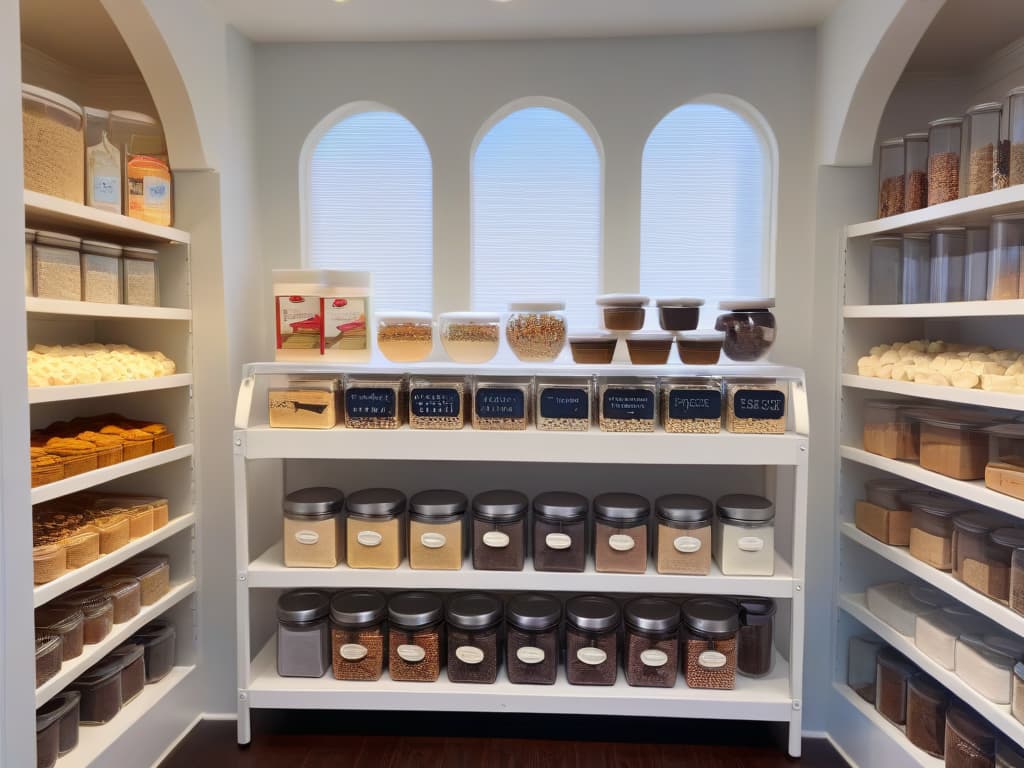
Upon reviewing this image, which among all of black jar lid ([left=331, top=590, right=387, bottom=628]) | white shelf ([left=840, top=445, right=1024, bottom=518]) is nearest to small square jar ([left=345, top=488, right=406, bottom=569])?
black jar lid ([left=331, top=590, right=387, bottom=628])

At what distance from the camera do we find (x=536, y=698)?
7.09 feet

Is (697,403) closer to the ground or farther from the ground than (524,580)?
farther from the ground

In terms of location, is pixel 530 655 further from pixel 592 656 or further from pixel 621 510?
pixel 621 510

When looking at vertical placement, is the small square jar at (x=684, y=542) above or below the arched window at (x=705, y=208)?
below

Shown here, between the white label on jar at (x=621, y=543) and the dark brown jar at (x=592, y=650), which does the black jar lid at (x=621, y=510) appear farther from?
the dark brown jar at (x=592, y=650)

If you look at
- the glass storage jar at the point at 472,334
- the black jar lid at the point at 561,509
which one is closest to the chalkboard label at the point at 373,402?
the glass storage jar at the point at 472,334

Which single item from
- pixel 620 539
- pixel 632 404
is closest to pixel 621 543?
pixel 620 539

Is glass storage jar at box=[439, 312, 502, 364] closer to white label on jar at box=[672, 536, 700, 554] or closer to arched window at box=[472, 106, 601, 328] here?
arched window at box=[472, 106, 601, 328]

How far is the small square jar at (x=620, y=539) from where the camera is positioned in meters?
2.18

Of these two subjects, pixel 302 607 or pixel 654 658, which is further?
pixel 302 607

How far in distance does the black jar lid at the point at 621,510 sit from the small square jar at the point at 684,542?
7 centimetres

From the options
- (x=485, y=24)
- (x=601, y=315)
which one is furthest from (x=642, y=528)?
(x=485, y=24)

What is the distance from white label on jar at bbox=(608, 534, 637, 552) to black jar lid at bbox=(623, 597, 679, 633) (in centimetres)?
23

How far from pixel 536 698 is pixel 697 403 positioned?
102cm
